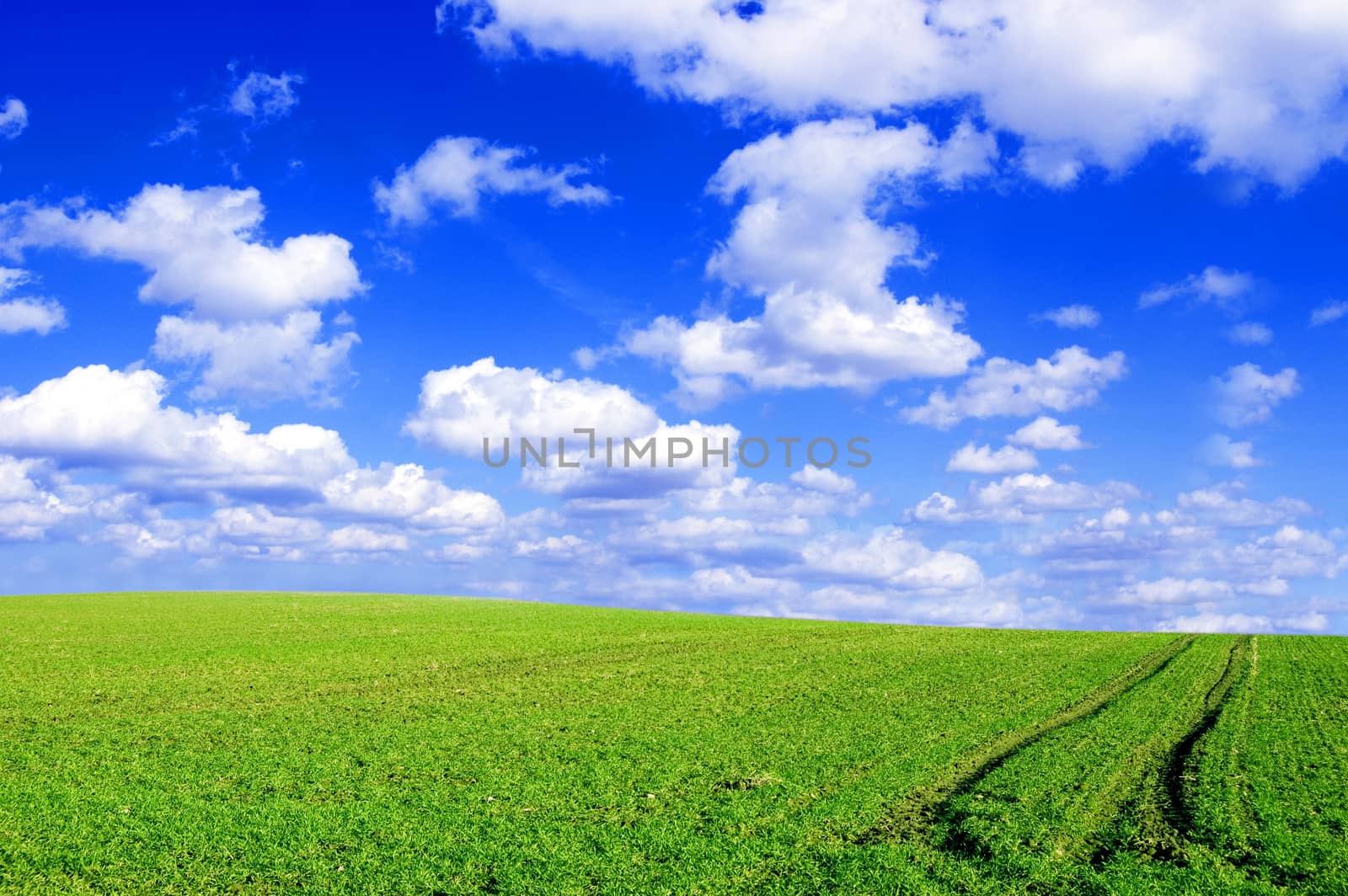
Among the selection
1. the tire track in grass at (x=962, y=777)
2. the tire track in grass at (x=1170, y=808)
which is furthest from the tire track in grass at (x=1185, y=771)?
the tire track in grass at (x=962, y=777)

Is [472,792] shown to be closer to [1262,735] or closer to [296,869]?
[296,869]

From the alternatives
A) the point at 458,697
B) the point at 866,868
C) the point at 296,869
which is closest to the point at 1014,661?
the point at 458,697

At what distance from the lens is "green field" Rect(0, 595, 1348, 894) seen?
12.8 metres

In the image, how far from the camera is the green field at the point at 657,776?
504 inches

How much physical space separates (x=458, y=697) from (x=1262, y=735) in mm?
21700

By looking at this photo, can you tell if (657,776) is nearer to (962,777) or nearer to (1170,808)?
(962,777)

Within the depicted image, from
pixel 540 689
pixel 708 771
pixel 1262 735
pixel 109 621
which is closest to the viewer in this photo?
pixel 708 771

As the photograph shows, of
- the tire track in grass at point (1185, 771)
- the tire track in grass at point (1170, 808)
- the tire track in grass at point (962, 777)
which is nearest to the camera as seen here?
the tire track in grass at point (1170, 808)

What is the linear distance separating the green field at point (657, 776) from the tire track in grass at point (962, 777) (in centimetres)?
8

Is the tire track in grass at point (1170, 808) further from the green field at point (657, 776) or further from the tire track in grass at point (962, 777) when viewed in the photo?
the tire track in grass at point (962, 777)

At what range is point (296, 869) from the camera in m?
12.7

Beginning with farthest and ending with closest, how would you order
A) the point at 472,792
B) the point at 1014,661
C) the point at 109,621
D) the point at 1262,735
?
the point at 109,621, the point at 1014,661, the point at 1262,735, the point at 472,792

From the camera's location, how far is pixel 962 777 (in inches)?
710

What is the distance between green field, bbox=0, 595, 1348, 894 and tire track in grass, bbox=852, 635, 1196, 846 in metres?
0.08
